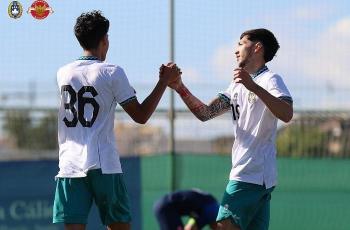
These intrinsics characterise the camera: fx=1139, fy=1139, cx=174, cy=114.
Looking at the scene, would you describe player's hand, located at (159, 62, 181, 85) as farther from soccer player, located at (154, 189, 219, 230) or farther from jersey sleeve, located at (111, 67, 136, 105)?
soccer player, located at (154, 189, 219, 230)

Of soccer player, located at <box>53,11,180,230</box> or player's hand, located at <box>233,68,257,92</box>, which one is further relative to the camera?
player's hand, located at <box>233,68,257,92</box>

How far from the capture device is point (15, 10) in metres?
9.89

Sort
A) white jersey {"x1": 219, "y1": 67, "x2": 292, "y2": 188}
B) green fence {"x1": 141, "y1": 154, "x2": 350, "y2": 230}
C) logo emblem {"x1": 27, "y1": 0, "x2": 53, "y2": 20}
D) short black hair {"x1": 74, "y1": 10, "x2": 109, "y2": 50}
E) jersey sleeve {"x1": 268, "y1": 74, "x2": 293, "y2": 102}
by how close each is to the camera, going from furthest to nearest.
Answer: green fence {"x1": 141, "y1": 154, "x2": 350, "y2": 230} < logo emblem {"x1": 27, "y1": 0, "x2": 53, "y2": 20} < white jersey {"x1": 219, "y1": 67, "x2": 292, "y2": 188} < jersey sleeve {"x1": 268, "y1": 74, "x2": 293, "y2": 102} < short black hair {"x1": 74, "y1": 10, "x2": 109, "y2": 50}

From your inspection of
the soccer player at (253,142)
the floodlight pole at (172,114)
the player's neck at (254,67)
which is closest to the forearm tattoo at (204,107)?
the soccer player at (253,142)

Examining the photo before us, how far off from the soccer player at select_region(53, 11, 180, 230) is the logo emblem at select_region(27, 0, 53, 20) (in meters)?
3.16

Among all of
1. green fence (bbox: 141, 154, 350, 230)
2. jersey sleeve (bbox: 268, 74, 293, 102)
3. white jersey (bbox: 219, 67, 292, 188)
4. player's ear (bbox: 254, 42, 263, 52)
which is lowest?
green fence (bbox: 141, 154, 350, 230)

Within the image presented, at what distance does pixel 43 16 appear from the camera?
10531 millimetres

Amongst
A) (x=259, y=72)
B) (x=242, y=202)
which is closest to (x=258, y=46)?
(x=259, y=72)

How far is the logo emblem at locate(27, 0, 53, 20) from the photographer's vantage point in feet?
32.5

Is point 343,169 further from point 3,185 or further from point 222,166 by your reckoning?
point 3,185

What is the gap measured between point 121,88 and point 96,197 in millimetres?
668

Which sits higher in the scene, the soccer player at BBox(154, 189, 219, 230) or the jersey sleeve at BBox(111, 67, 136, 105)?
the jersey sleeve at BBox(111, 67, 136, 105)

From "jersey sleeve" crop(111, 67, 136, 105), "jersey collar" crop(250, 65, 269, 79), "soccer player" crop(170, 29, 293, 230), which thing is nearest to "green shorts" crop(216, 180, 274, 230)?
"soccer player" crop(170, 29, 293, 230)

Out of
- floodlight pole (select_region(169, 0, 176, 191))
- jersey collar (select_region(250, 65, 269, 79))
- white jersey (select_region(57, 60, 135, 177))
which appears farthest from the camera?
floodlight pole (select_region(169, 0, 176, 191))
